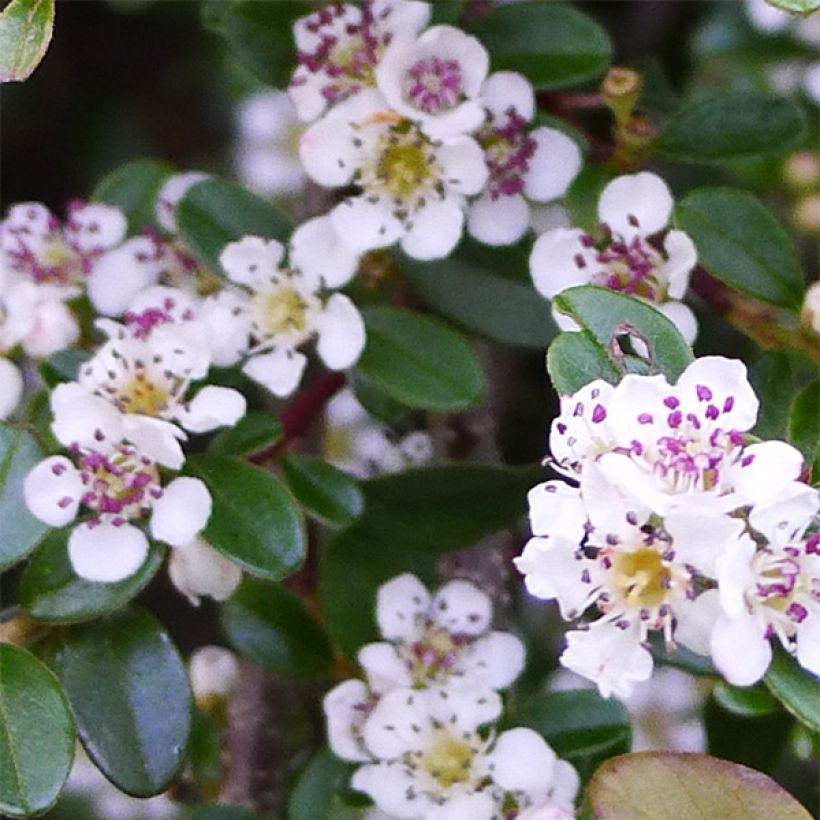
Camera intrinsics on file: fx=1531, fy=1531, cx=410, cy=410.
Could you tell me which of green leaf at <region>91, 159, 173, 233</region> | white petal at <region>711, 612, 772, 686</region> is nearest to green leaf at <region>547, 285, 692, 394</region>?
white petal at <region>711, 612, 772, 686</region>

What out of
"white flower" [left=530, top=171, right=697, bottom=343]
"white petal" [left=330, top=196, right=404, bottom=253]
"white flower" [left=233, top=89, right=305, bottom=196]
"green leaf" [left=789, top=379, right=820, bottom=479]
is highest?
"white flower" [left=530, top=171, right=697, bottom=343]

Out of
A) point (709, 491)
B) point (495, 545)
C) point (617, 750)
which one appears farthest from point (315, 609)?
point (709, 491)

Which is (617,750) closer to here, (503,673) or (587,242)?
(503,673)

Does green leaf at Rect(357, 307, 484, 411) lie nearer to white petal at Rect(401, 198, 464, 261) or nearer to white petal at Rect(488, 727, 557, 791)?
white petal at Rect(401, 198, 464, 261)

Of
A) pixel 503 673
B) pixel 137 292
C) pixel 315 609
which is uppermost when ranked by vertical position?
pixel 137 292

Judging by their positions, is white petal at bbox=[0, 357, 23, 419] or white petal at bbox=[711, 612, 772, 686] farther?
white petal at bbox=[0, 357, 23, 419]

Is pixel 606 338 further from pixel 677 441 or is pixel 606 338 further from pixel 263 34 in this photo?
pixel 263 34

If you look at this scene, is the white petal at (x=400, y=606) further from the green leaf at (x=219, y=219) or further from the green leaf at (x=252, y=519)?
the green leaf at (x=219, y=219)
